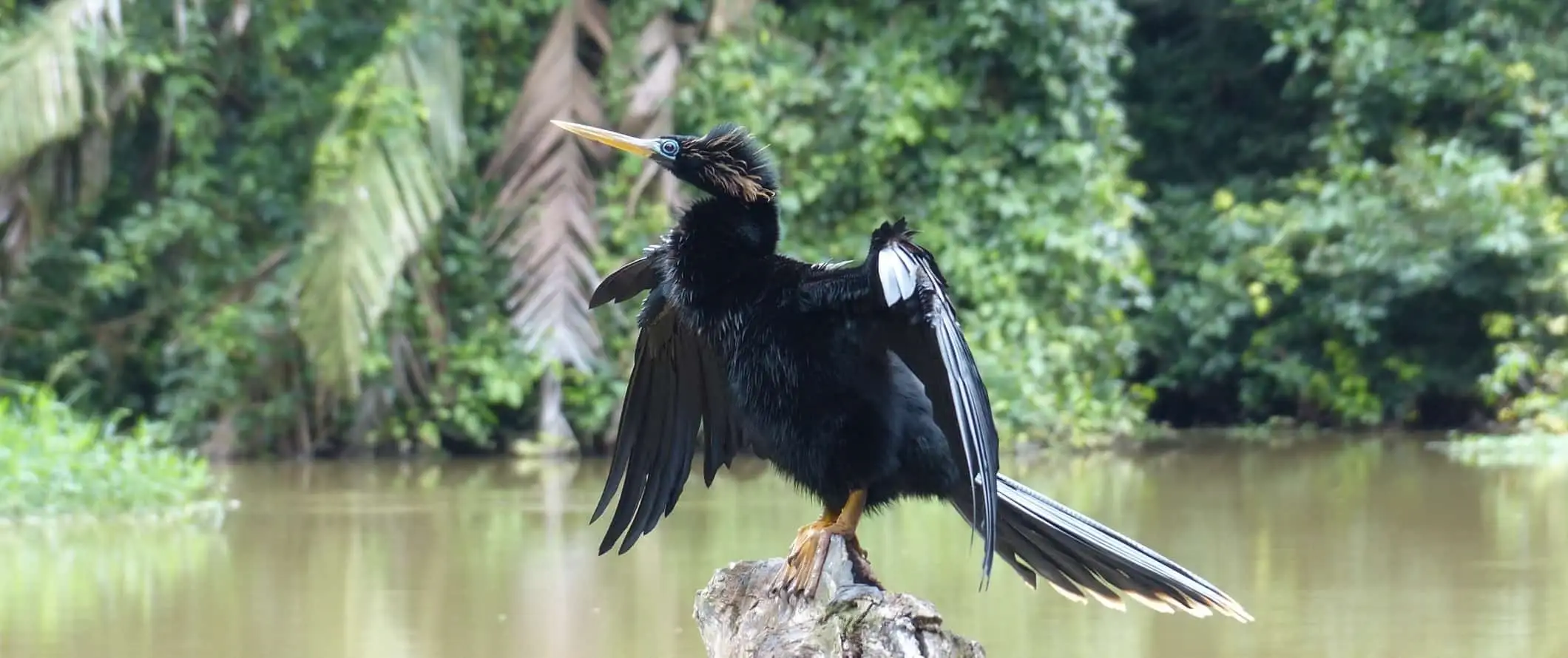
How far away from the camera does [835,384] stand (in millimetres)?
3178

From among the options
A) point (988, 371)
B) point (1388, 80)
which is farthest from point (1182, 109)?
point (988, 371)

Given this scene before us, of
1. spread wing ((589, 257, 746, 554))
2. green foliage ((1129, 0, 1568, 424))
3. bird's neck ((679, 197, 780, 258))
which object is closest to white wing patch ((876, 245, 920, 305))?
bird's neck ((679, 197, 780, 258))

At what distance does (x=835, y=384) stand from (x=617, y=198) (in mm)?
7286

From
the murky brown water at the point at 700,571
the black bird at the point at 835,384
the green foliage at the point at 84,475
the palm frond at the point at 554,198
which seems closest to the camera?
the black bird at the point at 835,384

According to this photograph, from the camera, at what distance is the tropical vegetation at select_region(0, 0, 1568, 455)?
9.82 meters

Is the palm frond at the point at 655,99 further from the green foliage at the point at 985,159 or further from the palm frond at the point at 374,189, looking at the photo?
the palm frond at the point at 374,189

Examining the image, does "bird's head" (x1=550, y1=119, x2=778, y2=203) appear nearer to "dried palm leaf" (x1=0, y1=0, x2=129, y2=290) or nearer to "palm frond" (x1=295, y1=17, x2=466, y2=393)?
"palm frond" (x1=295, y1=17, x2=466, y2=393)

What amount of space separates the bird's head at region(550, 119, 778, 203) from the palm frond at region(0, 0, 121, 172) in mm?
6897

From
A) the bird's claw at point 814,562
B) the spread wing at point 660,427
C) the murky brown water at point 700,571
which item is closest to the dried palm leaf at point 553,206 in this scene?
the murky brown water at point 700,571

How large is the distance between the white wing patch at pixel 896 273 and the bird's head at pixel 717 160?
374 millimetres

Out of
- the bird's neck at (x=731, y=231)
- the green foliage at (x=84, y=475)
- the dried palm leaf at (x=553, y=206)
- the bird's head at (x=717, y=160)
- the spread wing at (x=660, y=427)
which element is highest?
the dried palm leaf at (x=553, y=206)

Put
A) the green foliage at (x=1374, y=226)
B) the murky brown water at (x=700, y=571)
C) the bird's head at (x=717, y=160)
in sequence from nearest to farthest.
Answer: the bird's head at (x=717, y=160)
the murky brown water at (x=700, y=571)
the green foliage at (x=1374, y=226)

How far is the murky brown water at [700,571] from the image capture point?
5125 mm

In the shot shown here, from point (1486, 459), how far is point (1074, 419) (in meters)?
2.15
